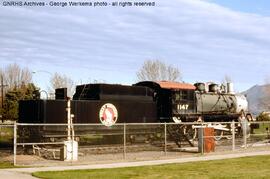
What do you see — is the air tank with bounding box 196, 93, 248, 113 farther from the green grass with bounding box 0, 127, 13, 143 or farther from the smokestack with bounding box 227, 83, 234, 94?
the green grass with bounding box 0, 127, 13, 143

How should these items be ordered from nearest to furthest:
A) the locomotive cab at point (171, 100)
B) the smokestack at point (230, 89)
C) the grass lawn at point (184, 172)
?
the grass lawn at point (184, 172) < the locomotive cab at point (171, 100) < the smokestack at point (230, 89)

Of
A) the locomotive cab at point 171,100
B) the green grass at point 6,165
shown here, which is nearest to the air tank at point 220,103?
the locomotive cab at point 171,100

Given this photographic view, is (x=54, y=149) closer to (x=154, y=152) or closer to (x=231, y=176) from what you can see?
(x=154, y=152)

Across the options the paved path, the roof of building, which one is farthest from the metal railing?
the roof of building

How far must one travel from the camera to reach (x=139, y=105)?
25547 millimetres

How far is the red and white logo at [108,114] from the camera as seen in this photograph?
2317 cm

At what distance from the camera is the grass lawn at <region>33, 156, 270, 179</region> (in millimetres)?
14633

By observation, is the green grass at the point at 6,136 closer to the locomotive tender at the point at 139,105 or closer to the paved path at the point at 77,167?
the locomotive tender at the point at 139,105

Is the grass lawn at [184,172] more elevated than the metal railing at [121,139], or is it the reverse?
the metal railing at [121,139]

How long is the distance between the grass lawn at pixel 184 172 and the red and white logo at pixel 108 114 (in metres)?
5.95

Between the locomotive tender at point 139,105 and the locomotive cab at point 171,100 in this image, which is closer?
the locomotive tender at point 139,105

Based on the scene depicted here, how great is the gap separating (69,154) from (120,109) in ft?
18.3

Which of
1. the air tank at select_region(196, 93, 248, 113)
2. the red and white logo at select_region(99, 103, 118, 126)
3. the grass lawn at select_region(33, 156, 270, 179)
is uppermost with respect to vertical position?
the air tank at select_region(196, 93, 248, 113)

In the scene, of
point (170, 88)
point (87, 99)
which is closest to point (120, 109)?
point (87, 99)
